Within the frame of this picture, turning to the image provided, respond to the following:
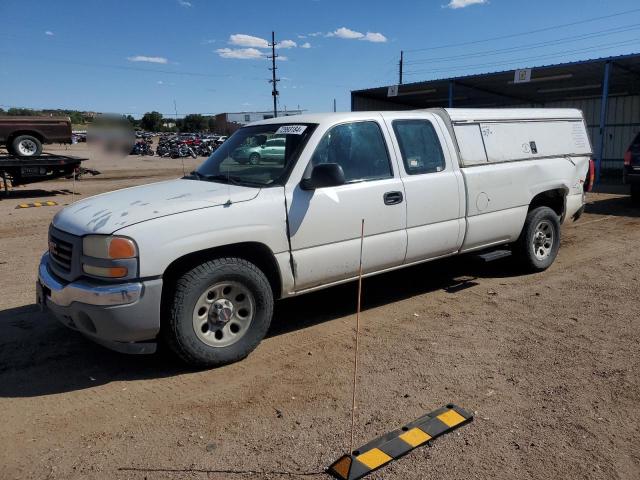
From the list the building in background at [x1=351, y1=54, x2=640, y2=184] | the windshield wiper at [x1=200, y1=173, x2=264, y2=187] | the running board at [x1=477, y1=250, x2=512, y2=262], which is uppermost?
the building in background at [x1=351, y1=54, x2=640, y2=184]

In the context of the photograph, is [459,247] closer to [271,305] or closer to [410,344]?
[410,344]

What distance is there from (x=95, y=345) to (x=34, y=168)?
38.9 ft

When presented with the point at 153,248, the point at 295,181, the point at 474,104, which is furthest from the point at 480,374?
the point at 474,104

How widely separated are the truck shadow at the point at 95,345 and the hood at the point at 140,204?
3.57 feet

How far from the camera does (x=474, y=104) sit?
89.8ft

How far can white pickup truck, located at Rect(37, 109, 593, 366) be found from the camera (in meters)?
3.67

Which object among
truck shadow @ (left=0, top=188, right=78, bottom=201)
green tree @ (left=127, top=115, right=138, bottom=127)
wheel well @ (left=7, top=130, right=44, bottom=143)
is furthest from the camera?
wheel well @ (left=7, top=130, right=44, bottom=143)

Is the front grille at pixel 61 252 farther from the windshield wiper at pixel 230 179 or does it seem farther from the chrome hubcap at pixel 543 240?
the chrome hubcap at pixel 543 240

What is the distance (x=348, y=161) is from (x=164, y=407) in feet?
8.15

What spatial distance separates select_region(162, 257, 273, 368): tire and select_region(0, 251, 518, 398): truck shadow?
1.02ft

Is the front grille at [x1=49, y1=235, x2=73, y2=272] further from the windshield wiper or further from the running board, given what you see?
the running board

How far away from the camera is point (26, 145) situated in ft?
58.5

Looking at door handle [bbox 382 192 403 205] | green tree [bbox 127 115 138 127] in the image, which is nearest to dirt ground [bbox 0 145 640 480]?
door handle [bbox 382 192 403 205]

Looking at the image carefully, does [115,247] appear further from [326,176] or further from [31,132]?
[31,132]
